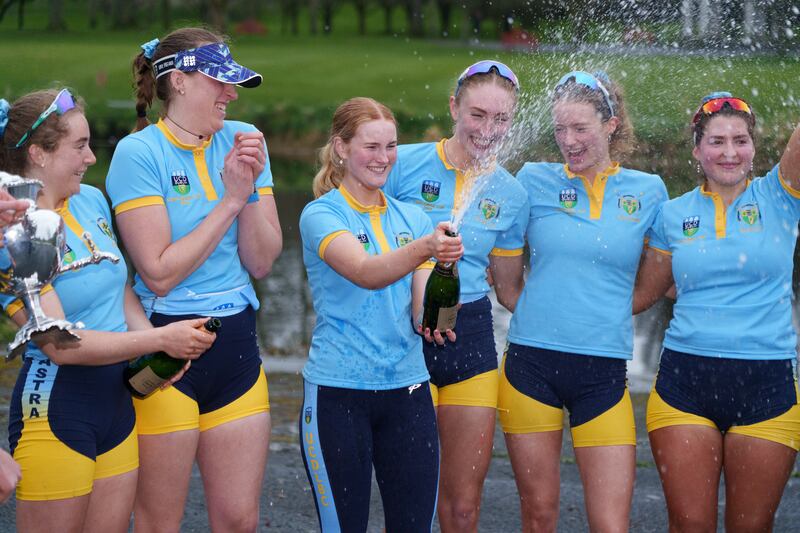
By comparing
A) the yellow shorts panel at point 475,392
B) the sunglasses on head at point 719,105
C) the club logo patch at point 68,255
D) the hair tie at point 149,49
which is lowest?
the yellow shorts panel at point 475,392

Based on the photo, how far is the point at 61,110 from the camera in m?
4.09

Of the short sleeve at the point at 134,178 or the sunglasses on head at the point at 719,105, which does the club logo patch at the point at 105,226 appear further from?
the sunglasses on head at the point at 719,105

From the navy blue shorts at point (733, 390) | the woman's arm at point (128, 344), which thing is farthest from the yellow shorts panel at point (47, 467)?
the navy blue shorts at point (733, 390)

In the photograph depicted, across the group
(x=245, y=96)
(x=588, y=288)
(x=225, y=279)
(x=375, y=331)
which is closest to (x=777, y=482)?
(x=588, y=288)

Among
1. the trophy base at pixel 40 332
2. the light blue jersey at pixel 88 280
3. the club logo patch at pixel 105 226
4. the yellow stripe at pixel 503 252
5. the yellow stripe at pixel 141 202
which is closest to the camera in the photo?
the trophy base at pixel 40 332

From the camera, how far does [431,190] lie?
17.1 feet

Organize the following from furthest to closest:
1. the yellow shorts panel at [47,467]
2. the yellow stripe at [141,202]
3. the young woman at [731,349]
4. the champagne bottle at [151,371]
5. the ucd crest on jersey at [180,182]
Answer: the young woman at [731,349] → the ucd crest on jersey at [180,182] → the yellow stripe at [141,202] → the champagne bottle at [151,371] → the yellow shorts panel at [47,467]

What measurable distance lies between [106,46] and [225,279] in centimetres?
4556

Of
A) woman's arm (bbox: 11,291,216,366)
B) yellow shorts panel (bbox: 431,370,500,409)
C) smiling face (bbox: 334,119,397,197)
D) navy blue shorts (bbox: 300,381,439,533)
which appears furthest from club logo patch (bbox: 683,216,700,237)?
woman's arm (bbox: 11,291,216,366)

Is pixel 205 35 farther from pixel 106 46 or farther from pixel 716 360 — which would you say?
pixel 106 46

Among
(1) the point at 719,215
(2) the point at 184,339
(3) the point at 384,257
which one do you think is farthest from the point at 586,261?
(2) the point at 184,339

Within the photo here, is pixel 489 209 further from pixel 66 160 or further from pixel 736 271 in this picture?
pixel 66 160

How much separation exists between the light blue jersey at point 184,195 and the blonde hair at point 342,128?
0.28 metres

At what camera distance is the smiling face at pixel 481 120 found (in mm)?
5086
